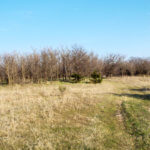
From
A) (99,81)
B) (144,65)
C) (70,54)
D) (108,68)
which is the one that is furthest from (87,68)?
(144,65)

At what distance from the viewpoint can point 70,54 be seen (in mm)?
32250

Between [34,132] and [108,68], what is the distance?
41.8 m

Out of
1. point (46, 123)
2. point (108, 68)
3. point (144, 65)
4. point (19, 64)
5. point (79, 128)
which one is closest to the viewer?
point (79, 128)

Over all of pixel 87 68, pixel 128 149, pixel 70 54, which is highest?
pixel 70 54

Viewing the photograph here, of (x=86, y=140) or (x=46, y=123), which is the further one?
(x=46, y=123)

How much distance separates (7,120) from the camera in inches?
244

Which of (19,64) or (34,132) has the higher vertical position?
(19,64)

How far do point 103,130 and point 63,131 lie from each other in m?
1.55

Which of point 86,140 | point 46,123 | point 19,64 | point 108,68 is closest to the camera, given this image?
point 86,140

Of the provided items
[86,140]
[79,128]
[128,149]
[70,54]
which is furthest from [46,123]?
[70,54]

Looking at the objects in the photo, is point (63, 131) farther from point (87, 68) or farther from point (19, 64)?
point (87, 68)

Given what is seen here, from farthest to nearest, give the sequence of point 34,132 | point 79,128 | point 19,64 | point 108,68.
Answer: point 108,68
point 19,64
point 79,128
point 34,132

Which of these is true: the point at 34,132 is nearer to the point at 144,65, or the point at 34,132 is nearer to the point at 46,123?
the point at 46,123

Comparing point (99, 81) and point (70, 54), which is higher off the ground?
point (70, 54)
